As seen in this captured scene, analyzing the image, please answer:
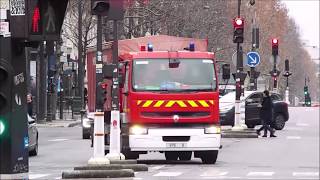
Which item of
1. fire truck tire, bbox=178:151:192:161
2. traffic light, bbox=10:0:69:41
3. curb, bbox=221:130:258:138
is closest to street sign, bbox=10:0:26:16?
traffic light, bbox=10:0:69:41

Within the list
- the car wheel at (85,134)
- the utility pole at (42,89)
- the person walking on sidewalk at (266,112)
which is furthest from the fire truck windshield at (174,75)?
the utility pole at (42,89)

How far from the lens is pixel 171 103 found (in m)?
18.8

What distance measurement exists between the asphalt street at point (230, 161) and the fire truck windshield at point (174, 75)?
1.78 meters

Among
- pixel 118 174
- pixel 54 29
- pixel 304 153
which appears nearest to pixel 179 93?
pixel 118 174

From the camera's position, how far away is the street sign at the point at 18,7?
7852 millimetres

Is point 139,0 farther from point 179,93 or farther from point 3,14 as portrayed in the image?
point 3,14

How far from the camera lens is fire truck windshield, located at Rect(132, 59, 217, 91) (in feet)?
61.7

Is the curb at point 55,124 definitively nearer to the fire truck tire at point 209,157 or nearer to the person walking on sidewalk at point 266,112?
the person walking on sidewalk at point 266,112

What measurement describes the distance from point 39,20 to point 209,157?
1215 centimetres

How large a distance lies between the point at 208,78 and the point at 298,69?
127m

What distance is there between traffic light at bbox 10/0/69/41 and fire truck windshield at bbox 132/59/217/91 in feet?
35.2

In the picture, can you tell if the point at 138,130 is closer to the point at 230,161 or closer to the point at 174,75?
the point at 174,75

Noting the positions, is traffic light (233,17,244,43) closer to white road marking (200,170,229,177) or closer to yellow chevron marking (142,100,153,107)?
yellow chevron marking (142,100,153,107)

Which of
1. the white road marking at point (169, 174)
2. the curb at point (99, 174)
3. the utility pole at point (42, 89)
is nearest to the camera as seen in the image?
the curb at point (99, 174)
